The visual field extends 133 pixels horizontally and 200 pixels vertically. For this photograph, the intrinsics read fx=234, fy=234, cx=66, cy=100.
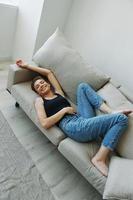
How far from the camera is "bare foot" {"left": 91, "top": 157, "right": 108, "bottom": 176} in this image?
1654 mm

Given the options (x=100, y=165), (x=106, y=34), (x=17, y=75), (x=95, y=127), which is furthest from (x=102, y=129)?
(x=106, y=34)

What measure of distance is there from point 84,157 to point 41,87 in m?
0.75

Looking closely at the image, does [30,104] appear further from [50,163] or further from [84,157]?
[84,157]

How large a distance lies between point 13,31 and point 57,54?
49.4 inches

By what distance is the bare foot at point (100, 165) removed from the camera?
5.43 feet

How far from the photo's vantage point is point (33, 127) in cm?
227

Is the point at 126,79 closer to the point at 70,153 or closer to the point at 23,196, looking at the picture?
the point at 70,153

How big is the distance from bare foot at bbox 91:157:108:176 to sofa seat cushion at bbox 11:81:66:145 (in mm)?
322

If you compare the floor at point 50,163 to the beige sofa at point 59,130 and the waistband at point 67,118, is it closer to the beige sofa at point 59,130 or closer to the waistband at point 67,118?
the beige sofa at point 59,130

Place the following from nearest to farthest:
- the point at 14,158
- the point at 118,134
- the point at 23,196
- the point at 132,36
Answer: the point at 23,196
the point at 118,134
the point at 14,158
the point at 132,36

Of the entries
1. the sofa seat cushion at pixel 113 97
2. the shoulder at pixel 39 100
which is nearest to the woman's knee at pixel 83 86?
the sofa seat cushion at pixel 113 97

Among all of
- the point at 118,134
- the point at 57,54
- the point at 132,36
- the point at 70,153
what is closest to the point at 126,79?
the point at 132,36

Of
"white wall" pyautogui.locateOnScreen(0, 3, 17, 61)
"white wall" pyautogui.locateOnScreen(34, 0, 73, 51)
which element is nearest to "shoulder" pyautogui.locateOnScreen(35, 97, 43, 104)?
"white wall" pyautogui.locateOnScreen(34, 0, 73, 51)

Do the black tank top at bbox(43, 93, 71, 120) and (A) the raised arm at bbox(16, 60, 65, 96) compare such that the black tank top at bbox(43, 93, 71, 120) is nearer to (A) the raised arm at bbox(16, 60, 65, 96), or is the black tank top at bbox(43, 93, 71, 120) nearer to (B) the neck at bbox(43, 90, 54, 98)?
(B) the neck at bbox(43, 90, 54, 98)
